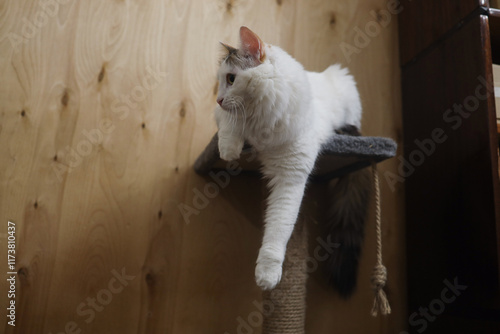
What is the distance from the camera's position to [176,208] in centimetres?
131

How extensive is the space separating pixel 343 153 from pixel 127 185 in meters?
0.77

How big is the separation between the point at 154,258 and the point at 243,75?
2.42 feet

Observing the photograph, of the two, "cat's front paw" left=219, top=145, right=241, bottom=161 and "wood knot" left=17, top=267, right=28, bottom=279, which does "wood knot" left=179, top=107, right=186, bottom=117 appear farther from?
"wood knot" left=17, top=267, right=28, bottom=279

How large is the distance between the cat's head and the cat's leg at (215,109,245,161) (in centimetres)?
4

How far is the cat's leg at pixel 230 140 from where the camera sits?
916 millimetres

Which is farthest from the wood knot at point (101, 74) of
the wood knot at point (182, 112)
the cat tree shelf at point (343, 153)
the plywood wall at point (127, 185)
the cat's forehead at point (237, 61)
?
the cat's forehead at point (237, 61)

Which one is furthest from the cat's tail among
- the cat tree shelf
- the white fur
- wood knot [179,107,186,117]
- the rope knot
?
wood knot [179,107,186,117]

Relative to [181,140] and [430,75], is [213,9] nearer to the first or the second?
[181,140]

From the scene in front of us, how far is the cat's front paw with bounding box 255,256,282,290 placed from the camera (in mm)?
851

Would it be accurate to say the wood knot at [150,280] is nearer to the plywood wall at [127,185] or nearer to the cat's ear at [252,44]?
the plywood wall at [127,185]

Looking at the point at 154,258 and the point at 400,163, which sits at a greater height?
the point at 400,163

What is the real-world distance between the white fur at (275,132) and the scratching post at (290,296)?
203 millimetres

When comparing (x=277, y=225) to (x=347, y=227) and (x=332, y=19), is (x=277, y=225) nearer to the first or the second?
(x=347, y=227)

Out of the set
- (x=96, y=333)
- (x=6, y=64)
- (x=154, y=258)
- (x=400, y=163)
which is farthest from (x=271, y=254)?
(x=6, y=64)
